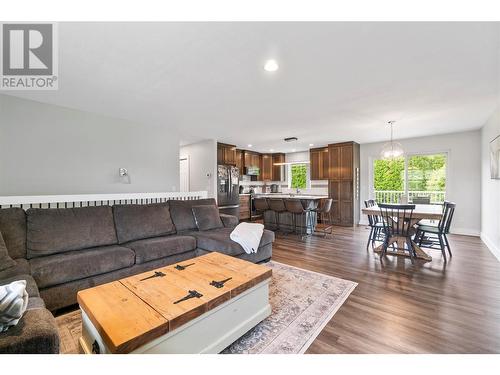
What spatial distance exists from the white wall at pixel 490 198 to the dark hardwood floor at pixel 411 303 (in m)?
0.31

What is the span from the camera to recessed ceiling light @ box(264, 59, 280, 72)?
Result: 83.0 inches

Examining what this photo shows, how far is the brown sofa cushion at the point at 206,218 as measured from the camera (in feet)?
11.8

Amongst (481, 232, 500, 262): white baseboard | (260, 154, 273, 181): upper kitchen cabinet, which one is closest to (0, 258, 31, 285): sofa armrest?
(481, 232, 500, 262): white baseboard

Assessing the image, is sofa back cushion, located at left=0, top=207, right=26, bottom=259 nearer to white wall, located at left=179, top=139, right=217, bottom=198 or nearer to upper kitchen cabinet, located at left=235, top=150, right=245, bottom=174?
white wall, located at left=179, top=139, right=217, bottom=198

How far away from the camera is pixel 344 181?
639 cm

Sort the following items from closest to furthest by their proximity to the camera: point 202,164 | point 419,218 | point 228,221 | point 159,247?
point 159,247 → point 419,218 → point 228,221 → point 202,164

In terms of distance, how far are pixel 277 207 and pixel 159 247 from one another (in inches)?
128

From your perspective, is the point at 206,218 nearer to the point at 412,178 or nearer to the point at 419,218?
the point at 419,218

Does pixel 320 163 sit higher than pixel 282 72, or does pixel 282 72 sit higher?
pixel 282 72

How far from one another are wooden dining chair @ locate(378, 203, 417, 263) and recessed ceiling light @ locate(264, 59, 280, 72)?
2645 millimetres

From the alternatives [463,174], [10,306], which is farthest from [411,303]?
[463,174]
